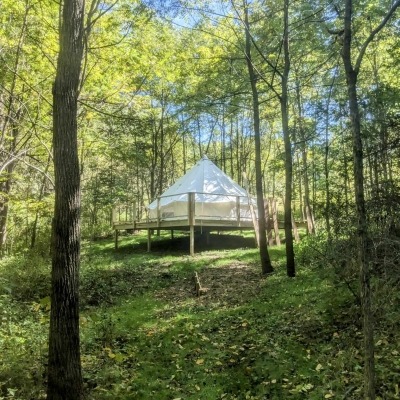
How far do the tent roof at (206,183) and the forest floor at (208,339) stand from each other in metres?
6.31

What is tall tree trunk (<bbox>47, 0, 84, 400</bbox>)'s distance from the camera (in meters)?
4.11

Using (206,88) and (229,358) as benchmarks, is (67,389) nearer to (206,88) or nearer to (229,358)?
(229,358)

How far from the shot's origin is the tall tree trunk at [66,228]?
411 centimetres

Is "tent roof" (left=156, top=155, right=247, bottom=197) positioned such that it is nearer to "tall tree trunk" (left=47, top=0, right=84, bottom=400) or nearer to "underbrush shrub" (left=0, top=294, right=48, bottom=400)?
"underbrush shrub" (left=0, top=294, right=48, bottom=400)

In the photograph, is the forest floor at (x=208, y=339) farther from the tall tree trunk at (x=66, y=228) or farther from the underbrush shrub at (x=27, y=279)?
the tall tree trunk at (x=66, y=228)

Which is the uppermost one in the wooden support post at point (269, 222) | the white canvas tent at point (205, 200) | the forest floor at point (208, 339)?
the white canvas tent at point (205, 200)

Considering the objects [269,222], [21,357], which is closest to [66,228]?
[21,357]

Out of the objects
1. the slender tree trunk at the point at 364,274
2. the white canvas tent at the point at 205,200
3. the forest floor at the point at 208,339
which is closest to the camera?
the slender tree trunk at the point at 364,274

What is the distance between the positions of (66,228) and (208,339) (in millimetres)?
3238

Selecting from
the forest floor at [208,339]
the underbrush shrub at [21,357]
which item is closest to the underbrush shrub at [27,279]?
the forest floor at [208,339]

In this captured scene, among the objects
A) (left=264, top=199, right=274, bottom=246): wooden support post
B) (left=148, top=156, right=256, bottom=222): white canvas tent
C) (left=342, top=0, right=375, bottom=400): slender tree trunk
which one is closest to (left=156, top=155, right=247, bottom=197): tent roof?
(left=148, top=156, right=256, bottom=222): white canvas tent

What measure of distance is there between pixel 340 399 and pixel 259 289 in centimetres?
451

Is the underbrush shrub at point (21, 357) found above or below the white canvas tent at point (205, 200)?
below

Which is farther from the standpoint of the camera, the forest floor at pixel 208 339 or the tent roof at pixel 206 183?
the tent roof at pixel 206 183
